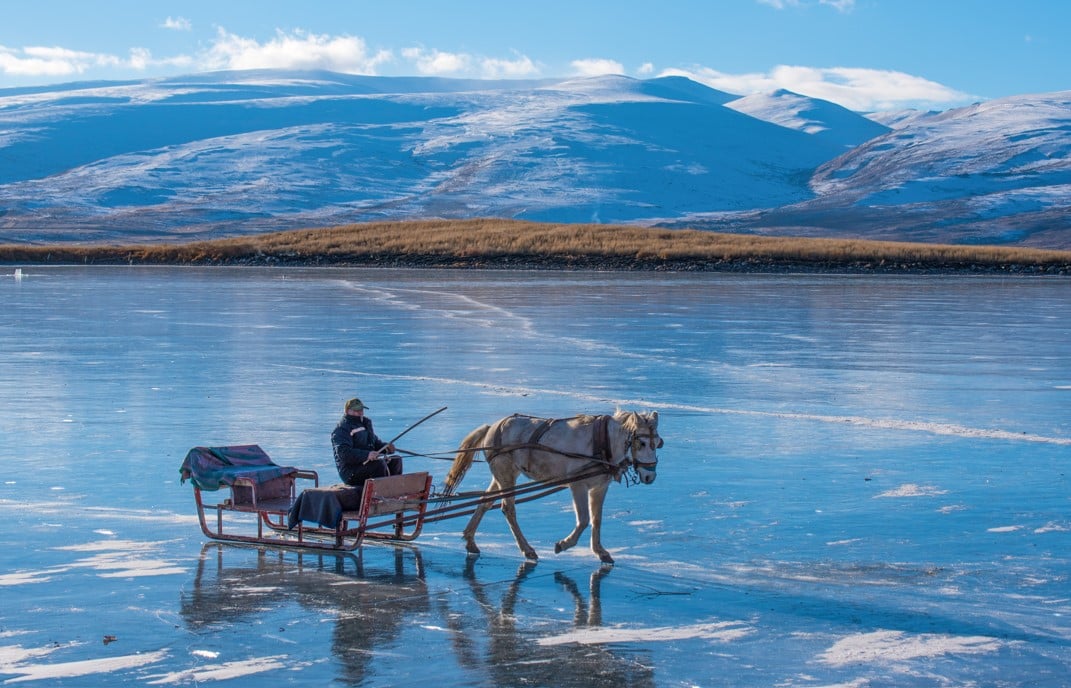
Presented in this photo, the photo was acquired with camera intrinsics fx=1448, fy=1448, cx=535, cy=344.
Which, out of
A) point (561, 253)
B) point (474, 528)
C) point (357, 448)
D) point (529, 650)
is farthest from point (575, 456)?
point (561, 253)

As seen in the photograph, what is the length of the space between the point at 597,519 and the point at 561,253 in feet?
195

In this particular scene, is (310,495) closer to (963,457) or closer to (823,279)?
(963,457)

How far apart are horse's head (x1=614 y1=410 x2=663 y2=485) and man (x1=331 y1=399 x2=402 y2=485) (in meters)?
1.62

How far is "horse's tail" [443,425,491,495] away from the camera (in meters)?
9.75

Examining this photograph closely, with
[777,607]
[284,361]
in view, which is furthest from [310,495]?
[284,361]

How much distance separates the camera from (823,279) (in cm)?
5741

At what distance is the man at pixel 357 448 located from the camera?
31.0 ft

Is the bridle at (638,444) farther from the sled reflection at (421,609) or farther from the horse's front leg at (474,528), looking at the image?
the horse's front leg at (474,528)

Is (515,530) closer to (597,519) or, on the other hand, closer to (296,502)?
(597,519)

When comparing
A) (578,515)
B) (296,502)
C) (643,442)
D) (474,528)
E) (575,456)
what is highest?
(643,442)

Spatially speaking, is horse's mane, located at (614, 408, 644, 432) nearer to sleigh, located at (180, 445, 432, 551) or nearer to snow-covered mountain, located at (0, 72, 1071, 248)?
sleigh, located at (180, 445, 432, 551)

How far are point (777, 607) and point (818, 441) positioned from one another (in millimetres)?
6256

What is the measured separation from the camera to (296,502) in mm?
9320

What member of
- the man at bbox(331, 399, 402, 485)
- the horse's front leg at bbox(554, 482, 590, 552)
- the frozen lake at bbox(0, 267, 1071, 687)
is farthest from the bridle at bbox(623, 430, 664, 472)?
the man at bbox(331, 399, 402, 485)
